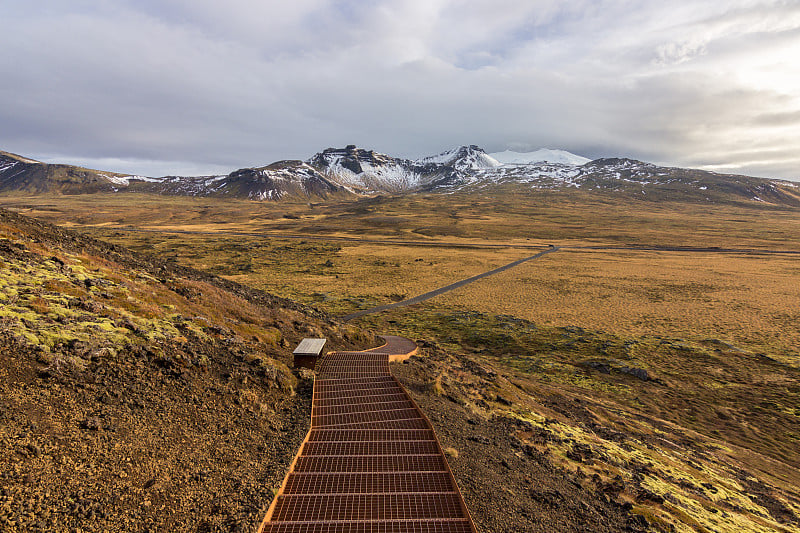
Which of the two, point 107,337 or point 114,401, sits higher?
point 107,337

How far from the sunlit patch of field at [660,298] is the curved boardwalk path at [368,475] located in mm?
27316

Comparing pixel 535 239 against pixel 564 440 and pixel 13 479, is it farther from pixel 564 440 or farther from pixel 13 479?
pixel 13 479

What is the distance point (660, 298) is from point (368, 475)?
4917cm

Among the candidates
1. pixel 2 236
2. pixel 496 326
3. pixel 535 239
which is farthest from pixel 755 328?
pixel 535 239

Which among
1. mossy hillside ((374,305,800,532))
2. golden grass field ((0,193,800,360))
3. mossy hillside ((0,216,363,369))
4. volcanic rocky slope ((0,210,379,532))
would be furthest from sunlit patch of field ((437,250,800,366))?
volcanic rocky slope ((0,210,379,532))

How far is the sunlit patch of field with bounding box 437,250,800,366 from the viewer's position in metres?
33.1

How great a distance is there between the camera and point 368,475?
29.6 ft

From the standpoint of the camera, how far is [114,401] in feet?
29.9

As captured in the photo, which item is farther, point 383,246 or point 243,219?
point 243,219

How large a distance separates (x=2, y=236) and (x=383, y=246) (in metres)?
79.8

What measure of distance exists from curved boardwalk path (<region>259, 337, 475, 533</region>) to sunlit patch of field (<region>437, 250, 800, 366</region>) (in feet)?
89.6

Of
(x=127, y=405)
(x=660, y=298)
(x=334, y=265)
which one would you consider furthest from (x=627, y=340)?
(x=334, y=265)

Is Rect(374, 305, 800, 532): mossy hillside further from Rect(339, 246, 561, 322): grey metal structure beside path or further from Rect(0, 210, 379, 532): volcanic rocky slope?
Rect(0, 210, 379, 532): volcanic rocky slope

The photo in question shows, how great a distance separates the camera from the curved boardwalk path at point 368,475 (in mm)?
7406
